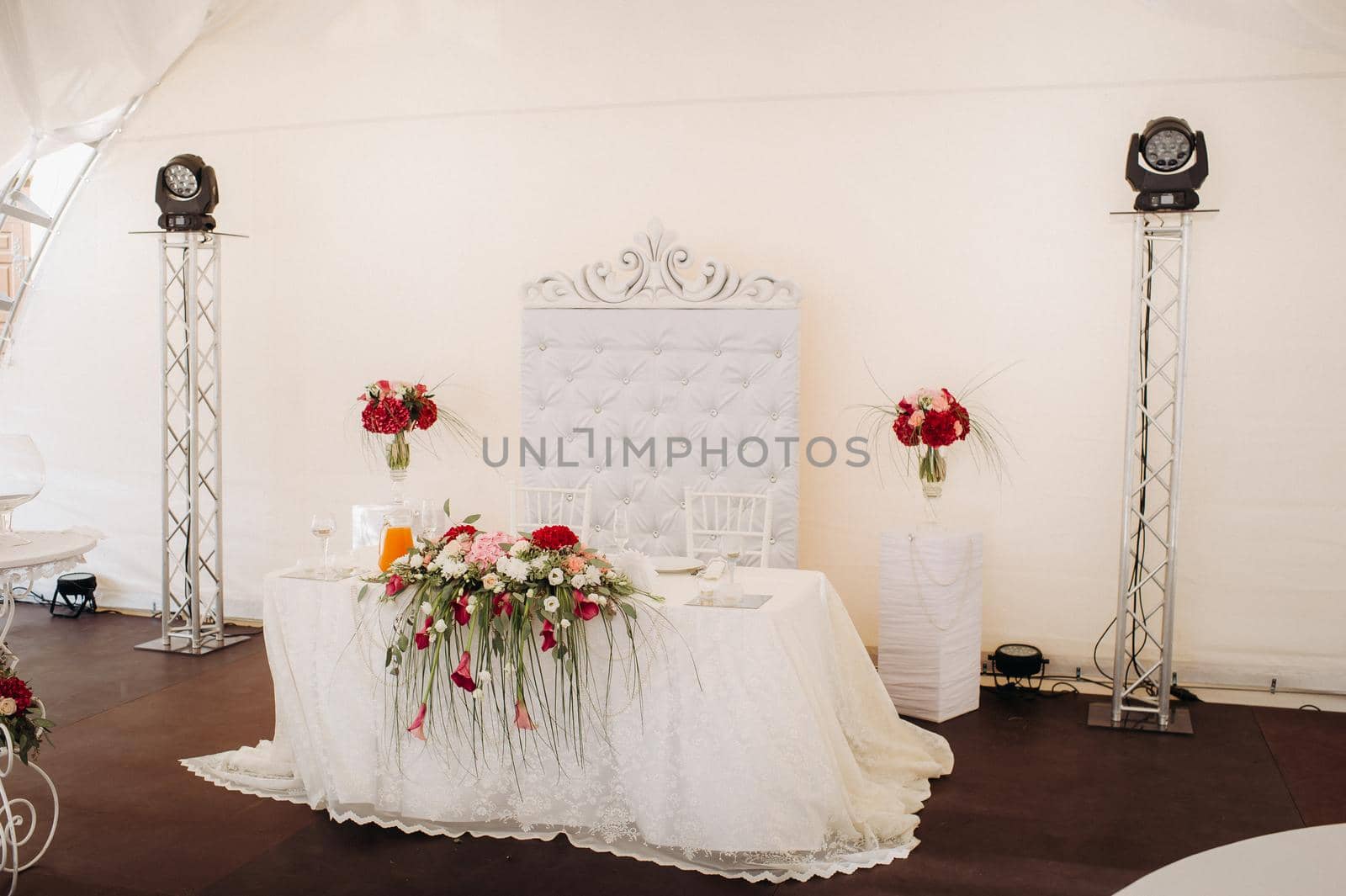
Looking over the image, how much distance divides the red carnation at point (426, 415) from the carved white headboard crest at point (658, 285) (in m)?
0.68

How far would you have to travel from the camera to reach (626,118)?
4930mm

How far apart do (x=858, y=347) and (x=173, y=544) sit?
3.84 metres

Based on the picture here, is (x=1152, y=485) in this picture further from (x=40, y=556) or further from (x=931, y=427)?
(x=40, y=556)

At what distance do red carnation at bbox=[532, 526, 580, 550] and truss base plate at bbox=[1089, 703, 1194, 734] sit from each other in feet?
7.75

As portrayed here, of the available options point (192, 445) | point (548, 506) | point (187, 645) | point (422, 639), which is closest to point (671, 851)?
point (422, 639)

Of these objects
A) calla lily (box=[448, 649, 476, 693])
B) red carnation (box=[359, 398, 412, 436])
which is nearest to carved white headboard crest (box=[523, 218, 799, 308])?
red carnation (box=[359, 398, 412, 436])

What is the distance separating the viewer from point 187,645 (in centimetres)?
511

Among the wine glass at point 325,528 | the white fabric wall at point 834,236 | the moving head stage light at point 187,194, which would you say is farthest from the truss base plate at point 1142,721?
the moving head stage light at point 187,194

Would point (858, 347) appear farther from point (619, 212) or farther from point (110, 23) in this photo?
point (110, 23)

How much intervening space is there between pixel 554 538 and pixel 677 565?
2.35ft

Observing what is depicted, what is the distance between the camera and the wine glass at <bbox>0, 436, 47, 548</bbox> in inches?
99.6

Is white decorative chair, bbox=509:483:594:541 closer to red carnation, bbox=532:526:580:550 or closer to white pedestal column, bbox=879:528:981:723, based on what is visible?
white pedestal column, bbox=879:528:981:723

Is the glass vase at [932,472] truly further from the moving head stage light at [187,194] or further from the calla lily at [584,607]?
the moving head stage light at [187,194]

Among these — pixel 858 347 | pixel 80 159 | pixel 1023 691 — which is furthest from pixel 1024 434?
pixel 80 159
